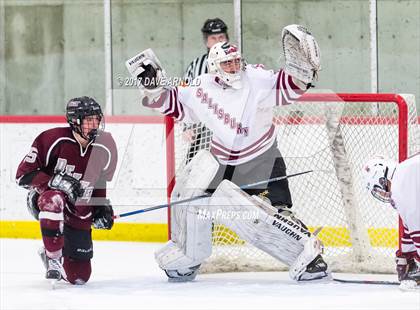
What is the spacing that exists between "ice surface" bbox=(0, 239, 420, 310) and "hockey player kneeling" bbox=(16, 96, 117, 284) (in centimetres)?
13

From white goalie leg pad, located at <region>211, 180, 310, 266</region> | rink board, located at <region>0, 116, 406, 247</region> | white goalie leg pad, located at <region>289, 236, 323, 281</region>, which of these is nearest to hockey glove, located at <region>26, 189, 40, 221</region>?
white goalie leg pad, located at <region>211, 180, 310, 266</region>

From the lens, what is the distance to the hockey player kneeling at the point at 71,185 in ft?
17.9

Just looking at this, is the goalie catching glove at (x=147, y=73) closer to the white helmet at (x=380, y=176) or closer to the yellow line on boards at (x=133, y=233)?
the white helmet at (x=380, y=176)

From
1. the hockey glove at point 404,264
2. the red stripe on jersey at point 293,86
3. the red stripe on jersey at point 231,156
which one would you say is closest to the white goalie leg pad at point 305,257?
the hockey glove at point 404,264

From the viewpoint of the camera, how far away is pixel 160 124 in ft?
22.9

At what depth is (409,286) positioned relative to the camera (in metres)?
5.23

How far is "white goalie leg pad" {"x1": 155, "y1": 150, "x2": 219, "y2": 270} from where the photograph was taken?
558 centimetres

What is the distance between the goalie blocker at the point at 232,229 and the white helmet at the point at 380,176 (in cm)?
42

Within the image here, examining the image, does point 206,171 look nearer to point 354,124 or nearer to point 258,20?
point 354,124

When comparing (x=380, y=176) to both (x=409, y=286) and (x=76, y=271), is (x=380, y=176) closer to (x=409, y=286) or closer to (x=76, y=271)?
(x=409, y=286)

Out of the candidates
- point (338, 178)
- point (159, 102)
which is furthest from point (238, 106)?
point (338, 178)

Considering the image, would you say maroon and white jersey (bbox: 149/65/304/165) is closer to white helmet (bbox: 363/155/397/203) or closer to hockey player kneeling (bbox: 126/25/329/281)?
hockey player kneeling (bbox: 126/25/329/281)

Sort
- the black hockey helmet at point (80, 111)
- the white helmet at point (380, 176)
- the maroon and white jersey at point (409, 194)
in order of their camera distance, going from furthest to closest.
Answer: the black hockey helmet at point (80, 111) < the white helmet at point (380, 176) < the maroon and white jersey at point (409, 194)

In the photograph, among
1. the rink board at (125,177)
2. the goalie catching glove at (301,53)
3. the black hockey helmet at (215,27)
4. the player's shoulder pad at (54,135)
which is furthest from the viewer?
the rink board at (125,177)
